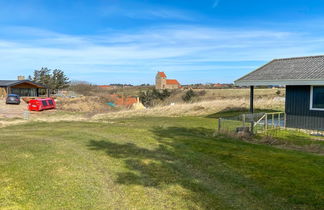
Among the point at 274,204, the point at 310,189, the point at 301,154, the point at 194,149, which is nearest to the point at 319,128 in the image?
the point at 301,154

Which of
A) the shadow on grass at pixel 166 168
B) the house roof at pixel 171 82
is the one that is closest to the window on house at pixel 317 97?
the shadow on grass at pixel 166 168

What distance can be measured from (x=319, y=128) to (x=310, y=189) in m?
9.37

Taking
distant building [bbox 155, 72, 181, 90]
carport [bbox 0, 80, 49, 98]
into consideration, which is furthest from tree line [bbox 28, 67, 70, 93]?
distant building [bbox 155, 72, 181, 90]

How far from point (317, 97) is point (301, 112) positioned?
3.75ft

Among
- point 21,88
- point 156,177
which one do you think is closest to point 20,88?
point 21,88

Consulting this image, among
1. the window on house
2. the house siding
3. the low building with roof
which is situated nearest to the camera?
the window on house

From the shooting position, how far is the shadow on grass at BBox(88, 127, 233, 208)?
5453 mm

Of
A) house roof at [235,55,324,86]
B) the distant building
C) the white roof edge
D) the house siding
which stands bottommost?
the house siding

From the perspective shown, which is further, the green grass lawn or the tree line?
the tree line

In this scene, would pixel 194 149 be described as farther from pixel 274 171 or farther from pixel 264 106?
pixel 264 106

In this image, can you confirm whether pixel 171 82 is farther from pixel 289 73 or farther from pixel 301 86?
pixel 301 86

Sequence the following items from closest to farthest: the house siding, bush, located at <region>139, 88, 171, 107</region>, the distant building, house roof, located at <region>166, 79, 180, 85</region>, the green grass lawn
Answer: the green grass lawn < the house siding < bush, located at <region>139, 88, 171, 107</region> < the distant building < house roof, located at <region>166, 79, 180, 85</region>

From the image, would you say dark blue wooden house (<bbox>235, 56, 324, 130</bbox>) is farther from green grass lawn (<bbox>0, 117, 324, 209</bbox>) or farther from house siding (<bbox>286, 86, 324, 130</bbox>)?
green grass lawn (<bbox>0, 117, 324, 209</bbox>)

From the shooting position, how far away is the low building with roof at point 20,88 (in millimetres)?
47984
